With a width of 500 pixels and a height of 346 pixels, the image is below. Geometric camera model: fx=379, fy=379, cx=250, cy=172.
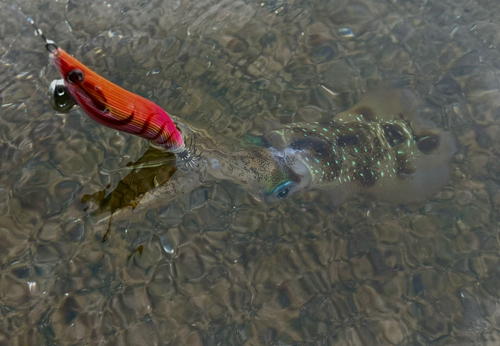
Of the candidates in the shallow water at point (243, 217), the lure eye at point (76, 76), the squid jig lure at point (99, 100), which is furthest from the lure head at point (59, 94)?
the shallow water at point (243, 217)

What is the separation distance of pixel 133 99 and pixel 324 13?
3.17 m

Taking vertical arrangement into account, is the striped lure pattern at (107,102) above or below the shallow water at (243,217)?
above

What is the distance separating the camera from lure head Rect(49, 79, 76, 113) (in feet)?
4.81

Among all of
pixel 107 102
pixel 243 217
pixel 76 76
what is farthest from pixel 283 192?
pixel 76 76

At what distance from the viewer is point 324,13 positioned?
13.4ft

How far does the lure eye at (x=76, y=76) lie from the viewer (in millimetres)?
1272

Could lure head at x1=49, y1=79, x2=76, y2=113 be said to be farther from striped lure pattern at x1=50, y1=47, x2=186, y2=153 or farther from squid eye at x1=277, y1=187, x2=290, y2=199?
squid eye at x1=277, y1=187, x2=290, y2=199

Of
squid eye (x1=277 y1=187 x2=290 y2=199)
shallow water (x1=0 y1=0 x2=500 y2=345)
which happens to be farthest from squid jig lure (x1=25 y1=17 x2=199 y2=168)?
shallow water (x1=0 y1=0 x2=500 y2=345)

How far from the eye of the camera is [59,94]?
1480mm

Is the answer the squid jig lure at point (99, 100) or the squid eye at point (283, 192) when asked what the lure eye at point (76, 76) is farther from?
the squid eye at point (283, 192)

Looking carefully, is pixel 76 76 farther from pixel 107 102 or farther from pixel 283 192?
pixel 283 192

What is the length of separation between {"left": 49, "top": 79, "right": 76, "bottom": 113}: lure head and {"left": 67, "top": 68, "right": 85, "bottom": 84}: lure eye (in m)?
0.18

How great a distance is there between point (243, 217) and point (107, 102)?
1901 mm

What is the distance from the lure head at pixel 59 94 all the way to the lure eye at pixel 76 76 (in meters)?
0.18
